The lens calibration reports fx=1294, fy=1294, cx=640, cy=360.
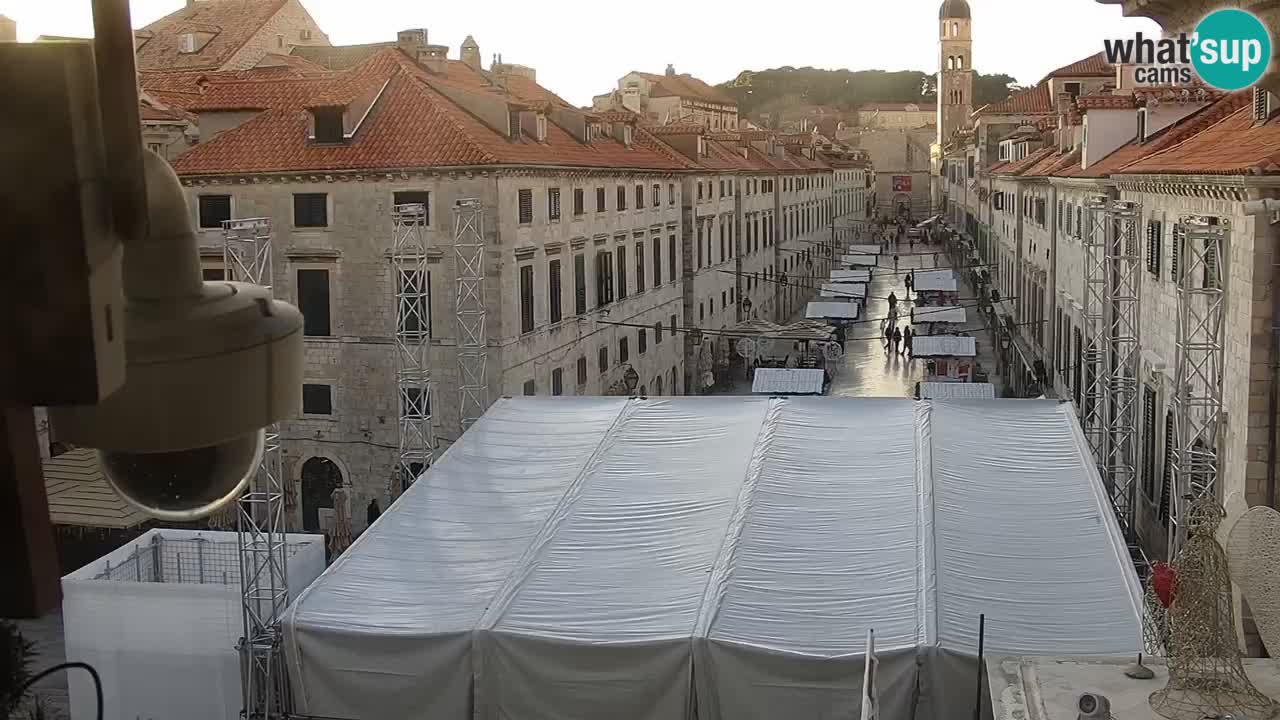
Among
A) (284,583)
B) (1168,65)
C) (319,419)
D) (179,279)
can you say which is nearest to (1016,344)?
(1168,65)

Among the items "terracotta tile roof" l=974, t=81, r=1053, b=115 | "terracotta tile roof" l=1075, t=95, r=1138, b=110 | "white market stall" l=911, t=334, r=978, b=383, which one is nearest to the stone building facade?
"terracotta tile roof" l=1075, t=95, r=1138, b=110

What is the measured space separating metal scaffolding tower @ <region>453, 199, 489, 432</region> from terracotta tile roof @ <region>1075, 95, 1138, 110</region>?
12594 millimetres

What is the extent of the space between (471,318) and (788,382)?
1010cm

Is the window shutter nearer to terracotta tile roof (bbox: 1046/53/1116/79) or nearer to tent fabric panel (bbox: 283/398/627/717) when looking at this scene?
tent fabric panel (bbox: 283/398/627/717)

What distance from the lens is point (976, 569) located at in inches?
488

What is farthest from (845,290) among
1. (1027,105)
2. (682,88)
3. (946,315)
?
(682,88)

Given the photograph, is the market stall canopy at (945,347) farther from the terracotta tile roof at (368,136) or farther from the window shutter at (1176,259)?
the window shutter at (1176,259)

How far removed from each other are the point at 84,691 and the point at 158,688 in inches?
30.8

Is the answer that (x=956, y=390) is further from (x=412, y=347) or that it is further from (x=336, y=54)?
(x=336, y=54)

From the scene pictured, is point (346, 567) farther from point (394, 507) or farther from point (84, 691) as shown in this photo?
point (84, 691)

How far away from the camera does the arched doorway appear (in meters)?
25.2

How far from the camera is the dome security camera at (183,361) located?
1.45 metres

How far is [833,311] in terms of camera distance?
43938 mm

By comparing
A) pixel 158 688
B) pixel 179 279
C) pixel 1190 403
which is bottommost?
pixel 158 688
